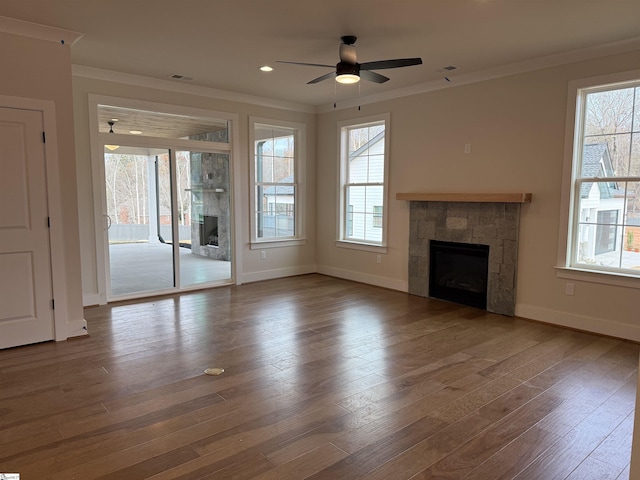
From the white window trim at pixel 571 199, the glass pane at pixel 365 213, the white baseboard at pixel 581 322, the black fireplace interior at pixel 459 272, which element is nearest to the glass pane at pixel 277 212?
the glass pane at pixel 365 213

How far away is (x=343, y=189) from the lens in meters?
6.82

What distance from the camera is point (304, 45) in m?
4.07

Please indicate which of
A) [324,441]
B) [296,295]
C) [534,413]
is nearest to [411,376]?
[534,413]

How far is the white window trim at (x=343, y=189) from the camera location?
609 cm

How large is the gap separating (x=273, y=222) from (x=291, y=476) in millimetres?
5105

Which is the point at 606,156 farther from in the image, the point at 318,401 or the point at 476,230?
the point at 318,401

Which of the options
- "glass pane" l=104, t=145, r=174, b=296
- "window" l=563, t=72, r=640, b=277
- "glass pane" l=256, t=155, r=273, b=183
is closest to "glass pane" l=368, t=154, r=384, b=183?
"glass pane" l=256, t=155, r=273, b=183

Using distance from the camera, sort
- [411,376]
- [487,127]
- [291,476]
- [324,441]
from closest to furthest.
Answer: [291,476] → [324,441] → [411,376] → [487,127]

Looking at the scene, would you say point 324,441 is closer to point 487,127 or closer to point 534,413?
point 534,413

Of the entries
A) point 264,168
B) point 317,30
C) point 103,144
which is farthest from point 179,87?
point 317,30

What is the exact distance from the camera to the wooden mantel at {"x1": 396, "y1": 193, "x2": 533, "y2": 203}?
15.1ft

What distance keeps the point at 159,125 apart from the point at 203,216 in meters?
1.36

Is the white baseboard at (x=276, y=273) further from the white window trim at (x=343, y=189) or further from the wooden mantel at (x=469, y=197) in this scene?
the wooden mantel at (x=469, y=197)

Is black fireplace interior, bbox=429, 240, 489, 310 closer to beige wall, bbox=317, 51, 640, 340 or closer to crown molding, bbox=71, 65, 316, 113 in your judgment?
beige wall, bbox=317, 51, 640, 340
